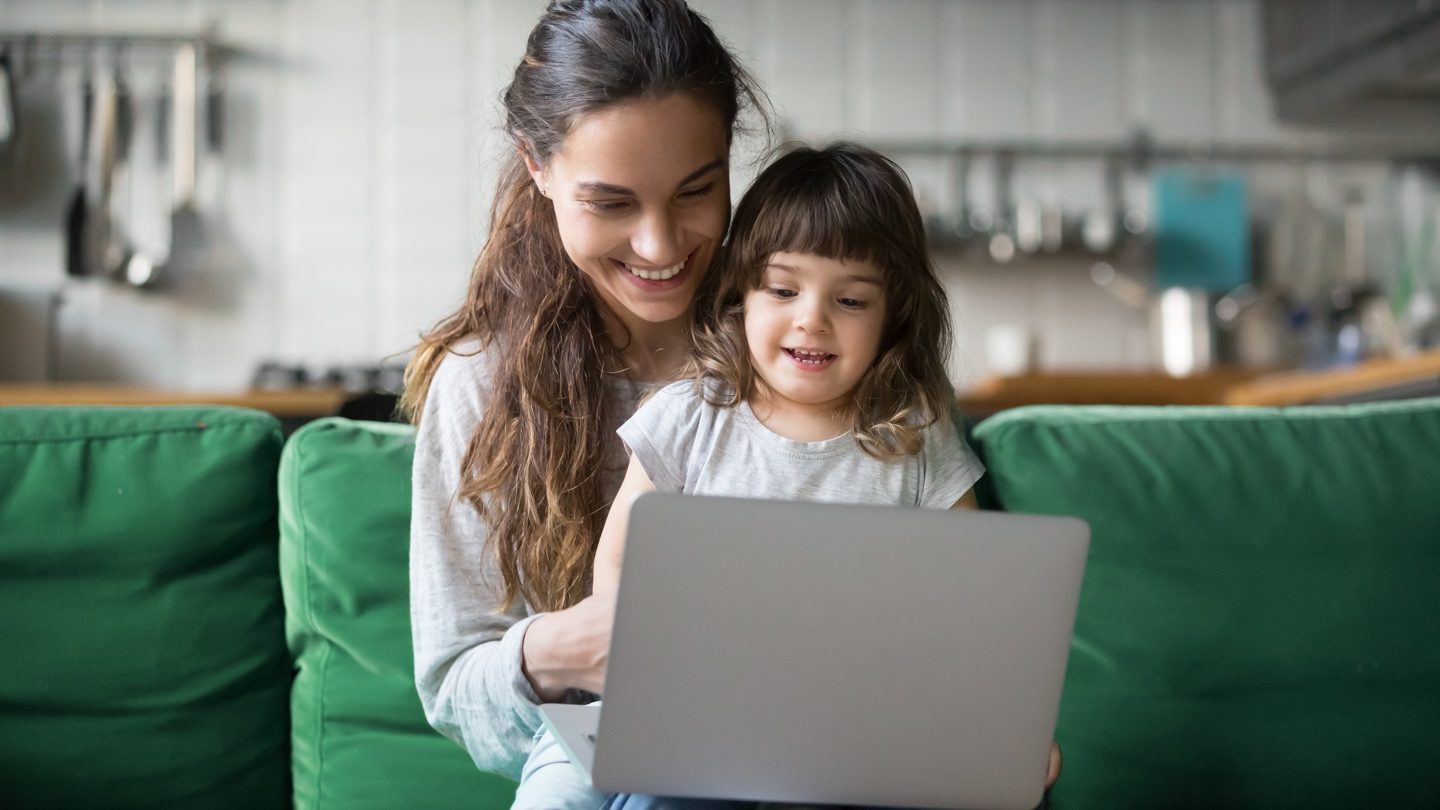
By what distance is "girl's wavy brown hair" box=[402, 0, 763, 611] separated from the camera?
1330 mm

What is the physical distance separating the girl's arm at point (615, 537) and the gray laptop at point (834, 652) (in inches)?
7.9

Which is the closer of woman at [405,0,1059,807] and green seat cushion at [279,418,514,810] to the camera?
woman at [405,0,1059,807]

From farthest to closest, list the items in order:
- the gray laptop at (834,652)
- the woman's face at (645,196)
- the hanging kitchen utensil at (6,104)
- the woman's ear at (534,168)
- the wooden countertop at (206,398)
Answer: the hanging kitchen utensil at (6,104), the wooden countertop at (206,398), the woman's ear at (534,168), the woman's face at (645,196), the gray laptop at (834,652)

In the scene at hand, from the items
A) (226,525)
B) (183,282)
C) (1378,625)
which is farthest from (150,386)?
(1378,625)

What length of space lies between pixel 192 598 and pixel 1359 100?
3738mm

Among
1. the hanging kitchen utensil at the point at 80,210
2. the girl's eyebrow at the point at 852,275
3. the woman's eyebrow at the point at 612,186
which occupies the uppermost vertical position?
the hanging kitchen utensil at the point at 80,210

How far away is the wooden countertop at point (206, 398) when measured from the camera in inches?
132

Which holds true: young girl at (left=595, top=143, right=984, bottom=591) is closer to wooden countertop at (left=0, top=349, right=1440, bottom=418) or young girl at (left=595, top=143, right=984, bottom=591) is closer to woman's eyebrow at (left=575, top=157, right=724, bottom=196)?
woman's eyebrow at (left=575, top=157, right=724, bottom=196)

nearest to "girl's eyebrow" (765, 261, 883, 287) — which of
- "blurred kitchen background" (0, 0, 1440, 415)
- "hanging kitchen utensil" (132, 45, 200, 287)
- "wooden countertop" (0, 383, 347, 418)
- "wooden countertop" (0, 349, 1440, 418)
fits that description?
"wooden countertop" (0, 349, 1440, 418)

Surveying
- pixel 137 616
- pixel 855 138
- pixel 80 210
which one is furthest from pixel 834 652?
pixel 80 210

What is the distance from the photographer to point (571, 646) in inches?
44.4

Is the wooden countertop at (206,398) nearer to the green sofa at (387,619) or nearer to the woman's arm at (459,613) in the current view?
the green sofa at (387,619)

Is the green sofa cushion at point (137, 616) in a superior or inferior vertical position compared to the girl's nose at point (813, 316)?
inferior

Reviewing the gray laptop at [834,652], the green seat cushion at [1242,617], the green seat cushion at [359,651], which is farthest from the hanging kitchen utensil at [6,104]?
the gray laptop at [834,652]
